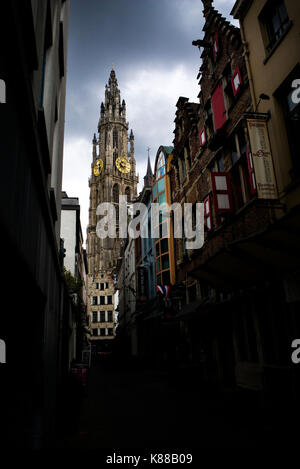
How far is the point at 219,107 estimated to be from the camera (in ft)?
42.6

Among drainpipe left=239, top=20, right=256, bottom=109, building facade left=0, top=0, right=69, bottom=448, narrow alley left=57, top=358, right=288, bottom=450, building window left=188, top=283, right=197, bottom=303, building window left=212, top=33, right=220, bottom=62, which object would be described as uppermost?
building window left=212, top=33, right=220, bottom=62

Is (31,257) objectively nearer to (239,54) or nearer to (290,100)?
(290,100)

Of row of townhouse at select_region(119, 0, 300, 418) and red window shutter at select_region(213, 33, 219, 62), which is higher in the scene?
red window shutter at select_region(213, 33, 219, 62)

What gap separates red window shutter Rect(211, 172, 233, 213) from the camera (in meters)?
10.9

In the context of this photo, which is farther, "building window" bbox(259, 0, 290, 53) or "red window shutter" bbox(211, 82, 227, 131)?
"red window shutter" bbox(211, 82, 227, 131)

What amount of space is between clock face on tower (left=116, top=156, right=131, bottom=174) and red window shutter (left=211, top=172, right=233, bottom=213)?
9665cm

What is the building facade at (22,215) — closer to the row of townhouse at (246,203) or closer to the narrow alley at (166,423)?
the narrow alley at (166,423)

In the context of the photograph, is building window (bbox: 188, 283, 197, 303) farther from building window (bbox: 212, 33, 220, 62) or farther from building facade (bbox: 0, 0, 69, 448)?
building facade (bbox: 0, 0, 69, 448)

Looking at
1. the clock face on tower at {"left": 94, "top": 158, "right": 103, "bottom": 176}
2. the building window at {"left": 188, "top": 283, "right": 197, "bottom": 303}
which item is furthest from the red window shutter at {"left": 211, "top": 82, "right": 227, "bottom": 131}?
→ the clock face on tower at {"left": 94, "top": 158, "right": 103, "bottom": 176}

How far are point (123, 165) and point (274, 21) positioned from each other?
99.3m

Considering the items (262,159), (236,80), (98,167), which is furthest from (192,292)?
(98,167)

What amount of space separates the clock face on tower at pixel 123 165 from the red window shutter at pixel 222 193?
96.7 meters

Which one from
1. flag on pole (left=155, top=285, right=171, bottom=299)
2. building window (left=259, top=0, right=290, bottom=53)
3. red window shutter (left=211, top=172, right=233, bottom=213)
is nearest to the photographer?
building window (left=259, top=0, right=290, bottom=53)

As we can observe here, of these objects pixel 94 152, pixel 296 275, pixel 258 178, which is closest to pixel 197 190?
pixel 258 178
